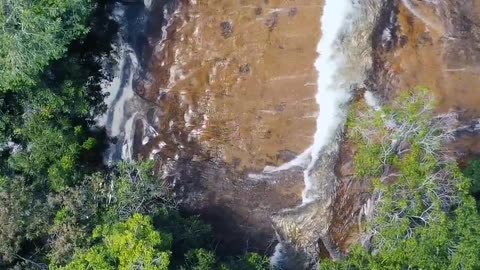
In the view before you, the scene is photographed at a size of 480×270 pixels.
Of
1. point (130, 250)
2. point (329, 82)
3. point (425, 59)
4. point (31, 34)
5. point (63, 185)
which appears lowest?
point (130, 250)

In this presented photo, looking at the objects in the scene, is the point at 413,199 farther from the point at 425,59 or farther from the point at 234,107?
the point at 234,107

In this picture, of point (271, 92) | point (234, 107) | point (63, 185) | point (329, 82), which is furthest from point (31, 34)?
point (329, 82)

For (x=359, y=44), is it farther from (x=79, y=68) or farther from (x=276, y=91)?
(x=79, y=68)

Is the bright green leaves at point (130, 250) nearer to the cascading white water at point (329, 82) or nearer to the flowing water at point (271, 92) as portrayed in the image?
the flowing water at point (271, 92)

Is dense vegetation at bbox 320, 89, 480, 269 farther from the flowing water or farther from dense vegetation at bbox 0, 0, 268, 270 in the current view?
dense vegetation at bbox 0, 0, 268, 270

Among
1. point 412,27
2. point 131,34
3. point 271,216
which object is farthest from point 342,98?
point 131,34

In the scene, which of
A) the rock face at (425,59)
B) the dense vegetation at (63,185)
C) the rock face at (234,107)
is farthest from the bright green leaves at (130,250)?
the rock face at (425,59)
